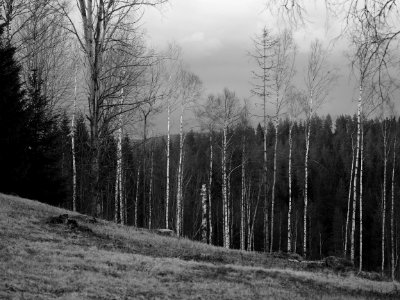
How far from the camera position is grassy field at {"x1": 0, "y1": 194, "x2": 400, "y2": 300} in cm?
807

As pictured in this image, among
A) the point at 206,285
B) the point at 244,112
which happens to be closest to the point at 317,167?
the point at 244,112

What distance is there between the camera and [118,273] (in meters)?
9.69

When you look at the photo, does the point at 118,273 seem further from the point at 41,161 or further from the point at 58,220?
the point at 41,161

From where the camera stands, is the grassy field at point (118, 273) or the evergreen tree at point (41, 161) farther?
the evergreen tree at point (41, 161)

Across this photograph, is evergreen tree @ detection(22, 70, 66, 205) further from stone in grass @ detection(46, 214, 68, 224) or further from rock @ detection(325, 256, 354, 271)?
rock @ detection(325, 256, 354, 271)

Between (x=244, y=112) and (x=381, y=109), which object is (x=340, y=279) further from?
(x=244, y=112)

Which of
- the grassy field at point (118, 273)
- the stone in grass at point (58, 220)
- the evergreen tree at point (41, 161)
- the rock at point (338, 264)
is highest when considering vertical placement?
the evergreen tree at point (41, 161)

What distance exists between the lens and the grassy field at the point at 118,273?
807 centimetres

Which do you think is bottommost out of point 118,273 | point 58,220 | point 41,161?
point 118,273

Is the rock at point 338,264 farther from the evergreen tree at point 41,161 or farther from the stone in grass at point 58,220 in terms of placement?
the evergreen tree at point 41,161

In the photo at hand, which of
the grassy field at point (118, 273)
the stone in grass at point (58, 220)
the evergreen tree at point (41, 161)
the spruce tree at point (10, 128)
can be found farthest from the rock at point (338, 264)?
the evergreen tree at point (41, 161)

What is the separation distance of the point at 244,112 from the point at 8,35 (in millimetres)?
16436

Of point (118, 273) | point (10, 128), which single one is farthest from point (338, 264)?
point (10, 128)

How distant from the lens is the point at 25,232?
12562mm
